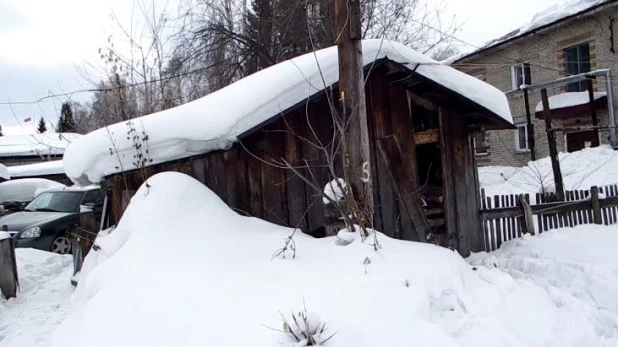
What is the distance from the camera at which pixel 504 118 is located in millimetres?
6266

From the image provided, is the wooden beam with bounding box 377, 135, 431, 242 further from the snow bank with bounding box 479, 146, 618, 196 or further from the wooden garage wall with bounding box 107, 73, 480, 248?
the snow bank with bounding box 479, 146, 618, 196

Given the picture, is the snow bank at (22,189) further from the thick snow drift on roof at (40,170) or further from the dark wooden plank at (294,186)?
the dark wooden plank at (294,186)

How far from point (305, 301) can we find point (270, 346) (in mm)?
490

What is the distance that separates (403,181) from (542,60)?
17.7 m

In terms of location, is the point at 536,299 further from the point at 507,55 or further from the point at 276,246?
the point at 507,55

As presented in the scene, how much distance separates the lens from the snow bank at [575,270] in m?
3.89

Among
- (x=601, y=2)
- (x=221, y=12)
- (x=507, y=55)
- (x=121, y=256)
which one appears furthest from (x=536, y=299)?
(x=507, y=55)

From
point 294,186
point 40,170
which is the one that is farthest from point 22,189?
point 294,186

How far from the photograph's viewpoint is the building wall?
17469mm

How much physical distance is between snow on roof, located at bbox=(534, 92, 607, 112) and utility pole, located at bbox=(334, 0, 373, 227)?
16783 mm

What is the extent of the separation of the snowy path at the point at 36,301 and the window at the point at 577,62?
798 inches

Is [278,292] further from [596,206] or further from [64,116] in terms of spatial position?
[64,116]

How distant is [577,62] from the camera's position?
61.1ft

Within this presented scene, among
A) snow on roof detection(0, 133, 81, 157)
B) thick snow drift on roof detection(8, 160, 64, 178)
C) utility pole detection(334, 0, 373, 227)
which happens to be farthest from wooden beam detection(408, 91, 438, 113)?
snow on roof detection(0, 133, 81, 157)
